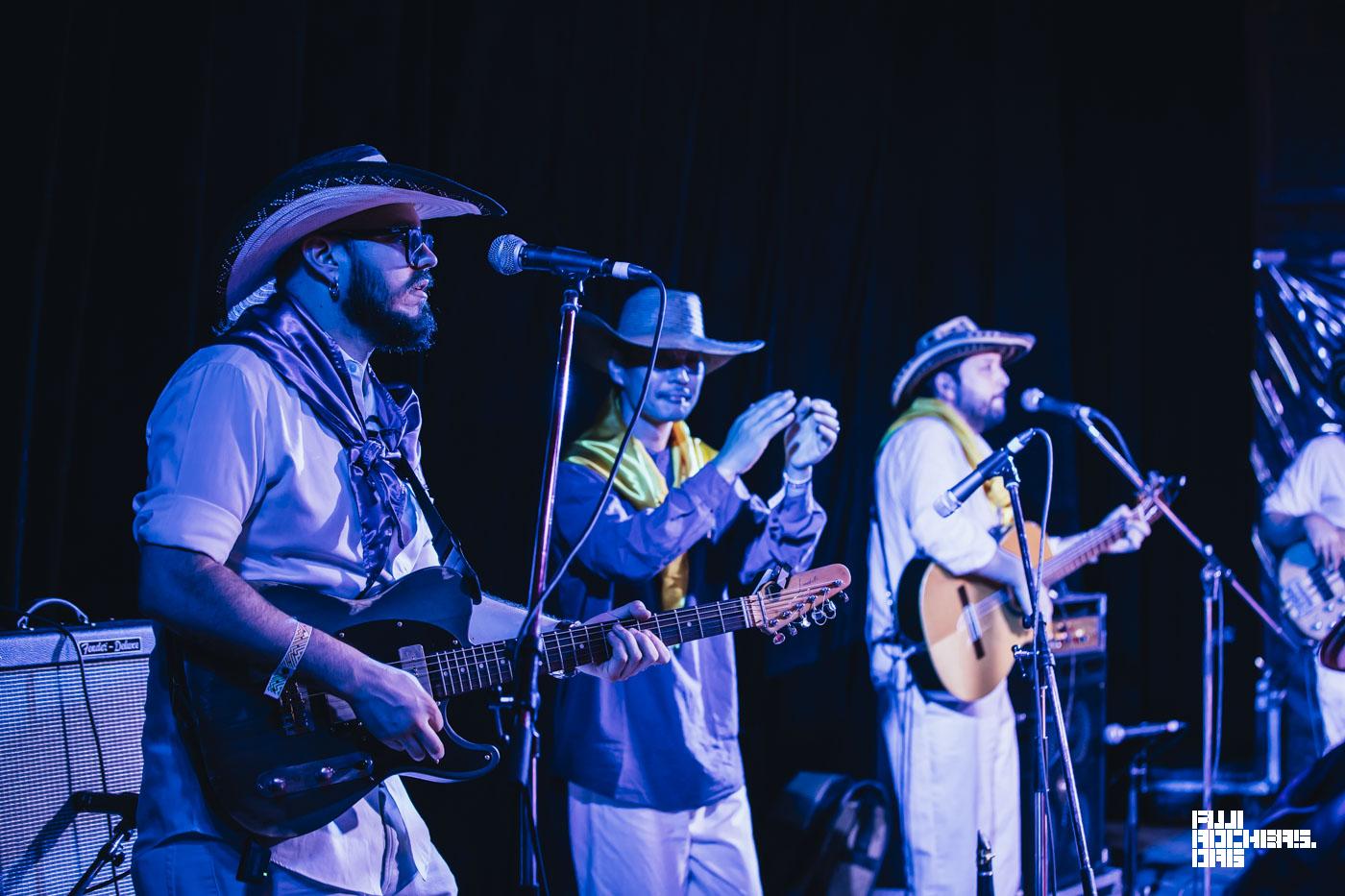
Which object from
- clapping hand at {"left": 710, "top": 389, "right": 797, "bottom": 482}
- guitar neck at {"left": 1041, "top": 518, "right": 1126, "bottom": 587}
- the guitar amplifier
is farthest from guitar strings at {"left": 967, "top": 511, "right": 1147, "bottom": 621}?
the guitar amplifier

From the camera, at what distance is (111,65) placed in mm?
3643

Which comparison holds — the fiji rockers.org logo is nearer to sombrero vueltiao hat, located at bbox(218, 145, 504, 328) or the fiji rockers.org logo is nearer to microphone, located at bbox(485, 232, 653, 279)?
microphone, located at bbox(485, 232, 653, 279)

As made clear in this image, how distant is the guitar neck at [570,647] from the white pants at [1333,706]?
4.18 m

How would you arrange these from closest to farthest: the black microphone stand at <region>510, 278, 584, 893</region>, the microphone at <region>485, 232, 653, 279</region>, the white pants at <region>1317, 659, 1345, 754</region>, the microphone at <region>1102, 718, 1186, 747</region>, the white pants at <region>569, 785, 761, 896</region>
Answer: the black microphone stand at <region>510, 278, 584, 893</region>, the microphone at <region>485, 232, 653, 279</region>, the white pants at <region>569, 785, 761, 896</region>, the microphone at <region>1102, 718, 1186, 747</region>, the white pants at <region>1317, 659, 1345, 754</region>

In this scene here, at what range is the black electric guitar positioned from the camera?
2.30m

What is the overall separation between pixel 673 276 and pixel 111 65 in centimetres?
217

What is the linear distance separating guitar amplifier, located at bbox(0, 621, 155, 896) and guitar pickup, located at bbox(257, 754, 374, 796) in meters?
0.84

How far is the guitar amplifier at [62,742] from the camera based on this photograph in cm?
294

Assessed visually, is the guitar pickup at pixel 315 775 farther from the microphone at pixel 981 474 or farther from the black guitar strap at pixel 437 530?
the microphone at pixel 981 474

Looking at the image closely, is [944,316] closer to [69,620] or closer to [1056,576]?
[1056,576]

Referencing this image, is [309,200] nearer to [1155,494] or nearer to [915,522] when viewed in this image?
[915,522]

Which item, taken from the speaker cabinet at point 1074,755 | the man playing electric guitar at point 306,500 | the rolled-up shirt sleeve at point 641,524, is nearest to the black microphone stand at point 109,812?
the man playing electric guitar at point 306,500

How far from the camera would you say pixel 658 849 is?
367cm

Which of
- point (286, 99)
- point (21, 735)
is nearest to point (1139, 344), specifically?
point (286, 99)
